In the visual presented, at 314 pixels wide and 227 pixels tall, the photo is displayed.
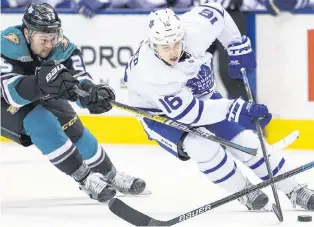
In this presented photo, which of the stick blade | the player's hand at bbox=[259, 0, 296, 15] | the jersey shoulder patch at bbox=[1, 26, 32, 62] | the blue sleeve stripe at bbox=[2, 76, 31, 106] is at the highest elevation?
the jersey shoulder patch at bbox=[1, 26, 32, 62]

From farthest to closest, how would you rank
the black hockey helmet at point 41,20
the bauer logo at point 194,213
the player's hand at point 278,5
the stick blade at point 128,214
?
the player's hand at point 278,5 < the black hockey helmet at point 41,20 < the stick blade at point 128,214 < the bauer logo at point 194,213

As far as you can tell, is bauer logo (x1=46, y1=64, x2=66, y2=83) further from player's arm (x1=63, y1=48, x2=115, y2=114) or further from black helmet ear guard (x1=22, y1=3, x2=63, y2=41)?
black helmet ear guard (x1=22, y1=3, x2=63, y2=41)

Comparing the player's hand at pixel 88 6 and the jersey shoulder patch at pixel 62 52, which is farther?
the player's hand at pixel 88 6

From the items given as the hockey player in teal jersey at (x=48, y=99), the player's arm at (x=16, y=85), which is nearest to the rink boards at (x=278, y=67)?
the hockey player in teal jersey at (x=48, y=99)

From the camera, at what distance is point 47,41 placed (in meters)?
5.28

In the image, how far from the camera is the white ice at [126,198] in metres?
5.01

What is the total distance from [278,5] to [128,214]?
Answer: 2213 mm

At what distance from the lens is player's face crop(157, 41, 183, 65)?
487cm

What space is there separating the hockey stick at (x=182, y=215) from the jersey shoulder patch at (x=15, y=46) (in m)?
0.84

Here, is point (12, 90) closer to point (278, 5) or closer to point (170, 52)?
point (170, 52)

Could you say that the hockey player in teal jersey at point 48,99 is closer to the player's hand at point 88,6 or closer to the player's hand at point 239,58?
the player's hand at point 239,58

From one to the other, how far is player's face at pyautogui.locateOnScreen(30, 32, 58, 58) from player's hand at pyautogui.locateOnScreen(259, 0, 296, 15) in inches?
70.0

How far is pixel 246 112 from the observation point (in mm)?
4828

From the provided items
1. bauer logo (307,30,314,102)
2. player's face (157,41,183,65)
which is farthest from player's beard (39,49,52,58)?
bauer logo (307,30,314,102)
